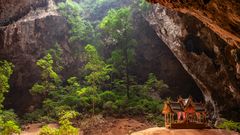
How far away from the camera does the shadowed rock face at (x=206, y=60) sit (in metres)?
21.3

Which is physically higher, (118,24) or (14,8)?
(14,8)

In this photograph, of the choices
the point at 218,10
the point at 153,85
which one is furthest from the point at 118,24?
the point at 218,10

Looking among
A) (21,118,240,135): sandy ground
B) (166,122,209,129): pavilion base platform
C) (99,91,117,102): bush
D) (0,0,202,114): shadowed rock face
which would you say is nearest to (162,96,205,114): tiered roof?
(166,122,209,129): pavilion base platform

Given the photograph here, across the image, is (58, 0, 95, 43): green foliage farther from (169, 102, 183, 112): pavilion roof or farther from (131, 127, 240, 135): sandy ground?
(131, 127, 240, 135): sandy ground

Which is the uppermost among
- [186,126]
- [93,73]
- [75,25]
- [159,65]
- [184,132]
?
[75,25]

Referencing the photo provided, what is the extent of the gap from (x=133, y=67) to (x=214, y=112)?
1185 centimetres

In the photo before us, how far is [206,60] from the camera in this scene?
2388cm

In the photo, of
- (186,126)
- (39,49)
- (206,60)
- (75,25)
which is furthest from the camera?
(75,25)

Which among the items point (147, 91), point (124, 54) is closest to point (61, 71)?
point (124, 54)

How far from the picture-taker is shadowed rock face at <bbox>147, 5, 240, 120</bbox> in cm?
2131

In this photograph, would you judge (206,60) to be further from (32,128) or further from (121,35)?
(32,128)

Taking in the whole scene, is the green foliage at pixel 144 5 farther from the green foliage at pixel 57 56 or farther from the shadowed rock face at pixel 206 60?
the green foliage at pixel 57 56

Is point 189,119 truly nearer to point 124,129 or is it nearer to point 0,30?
point 124,129

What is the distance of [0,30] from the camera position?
26.6 m
